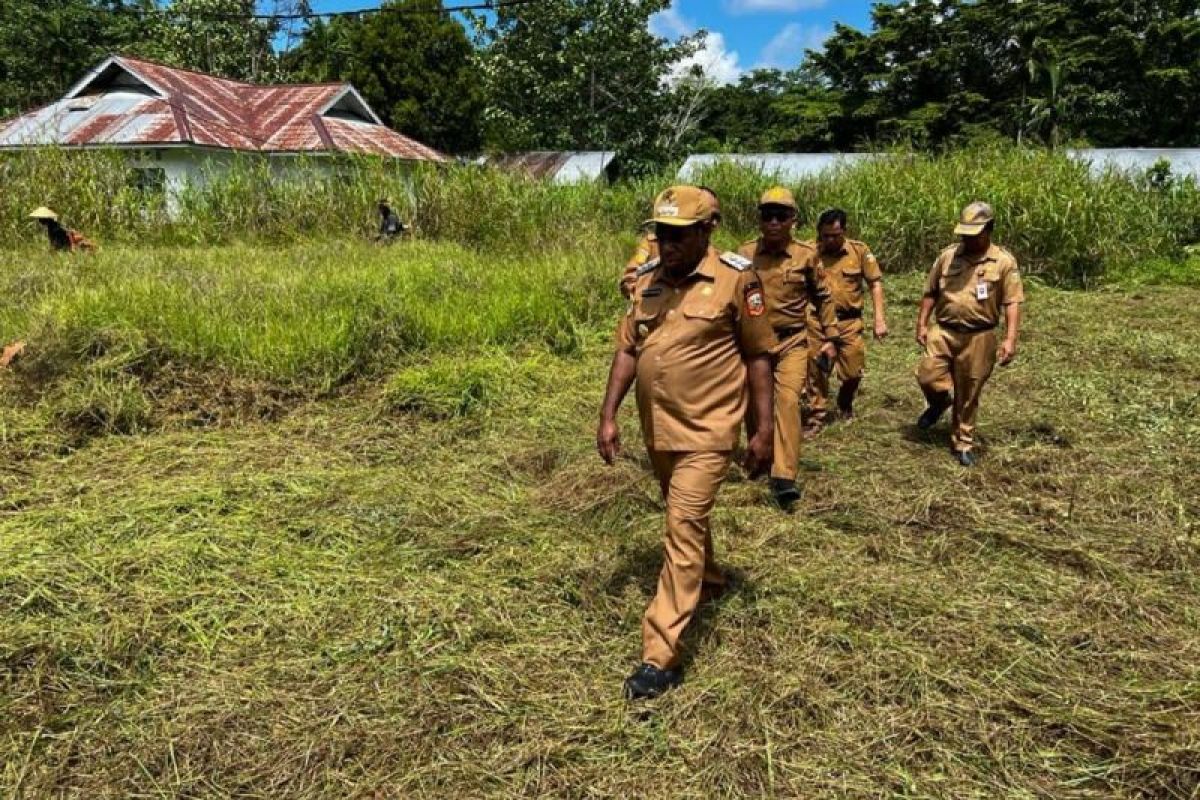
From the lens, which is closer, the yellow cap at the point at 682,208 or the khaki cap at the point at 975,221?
the yellow cap at the point at 682,208

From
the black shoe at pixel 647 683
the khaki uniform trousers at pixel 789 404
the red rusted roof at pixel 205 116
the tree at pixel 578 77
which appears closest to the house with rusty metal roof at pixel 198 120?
the red rusted roof at pixel 205 116

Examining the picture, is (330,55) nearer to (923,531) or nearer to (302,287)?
(302,287)

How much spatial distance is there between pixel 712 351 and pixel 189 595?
2.08 m

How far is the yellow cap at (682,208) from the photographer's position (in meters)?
2.44

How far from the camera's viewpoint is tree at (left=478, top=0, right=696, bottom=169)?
878 inches

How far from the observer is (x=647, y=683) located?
245 cm

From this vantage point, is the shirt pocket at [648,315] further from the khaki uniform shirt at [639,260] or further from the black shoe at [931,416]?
the black shoe at [931,416]

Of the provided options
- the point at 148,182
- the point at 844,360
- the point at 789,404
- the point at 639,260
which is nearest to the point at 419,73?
the point at 148,182

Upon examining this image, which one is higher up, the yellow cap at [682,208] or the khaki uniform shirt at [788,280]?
the yellow cap at [682,208]

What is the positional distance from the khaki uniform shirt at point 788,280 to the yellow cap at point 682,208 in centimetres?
177

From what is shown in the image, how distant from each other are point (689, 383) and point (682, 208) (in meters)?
0.53

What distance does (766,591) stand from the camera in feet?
10.0

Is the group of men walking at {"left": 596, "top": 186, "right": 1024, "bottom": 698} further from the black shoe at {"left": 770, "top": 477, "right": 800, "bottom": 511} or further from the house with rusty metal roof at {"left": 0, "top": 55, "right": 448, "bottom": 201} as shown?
the house with rusty metal roof at {"left": 0, "top": 55, "right": 448, "bottom": 201}

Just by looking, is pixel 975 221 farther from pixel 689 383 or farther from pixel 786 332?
pixel 689 383
